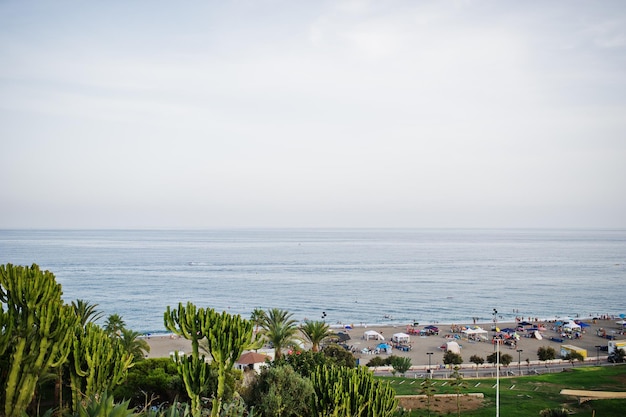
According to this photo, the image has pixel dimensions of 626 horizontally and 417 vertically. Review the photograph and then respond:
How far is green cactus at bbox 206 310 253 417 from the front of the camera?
1795 centimetres

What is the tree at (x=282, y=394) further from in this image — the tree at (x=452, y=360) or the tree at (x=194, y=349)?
the tree at (x=452, y=360)

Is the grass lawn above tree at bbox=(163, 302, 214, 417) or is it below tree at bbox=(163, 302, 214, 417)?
below

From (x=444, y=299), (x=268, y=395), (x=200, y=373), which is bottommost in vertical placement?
(x=444, y=299)

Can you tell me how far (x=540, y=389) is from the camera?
122ft

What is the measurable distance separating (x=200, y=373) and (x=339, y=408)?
16.7 ft

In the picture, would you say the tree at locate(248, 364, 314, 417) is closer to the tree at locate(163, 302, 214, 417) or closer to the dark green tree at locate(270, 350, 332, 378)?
the dark green tree at locate(270, 350, 332, 378)

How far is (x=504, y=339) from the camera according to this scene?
214 feet

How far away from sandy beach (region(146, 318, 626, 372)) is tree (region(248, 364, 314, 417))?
2867 cm

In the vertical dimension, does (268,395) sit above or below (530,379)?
above

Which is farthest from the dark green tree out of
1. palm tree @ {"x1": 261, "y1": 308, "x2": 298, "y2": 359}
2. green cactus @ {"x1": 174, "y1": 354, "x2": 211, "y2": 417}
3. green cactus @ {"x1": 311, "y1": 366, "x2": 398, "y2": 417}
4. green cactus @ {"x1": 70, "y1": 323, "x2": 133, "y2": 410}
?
green cactus @ {"x1": 70, "y1": 323, "x2": 133, "y2": 410}

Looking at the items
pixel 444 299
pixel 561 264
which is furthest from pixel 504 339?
pixel 561 264

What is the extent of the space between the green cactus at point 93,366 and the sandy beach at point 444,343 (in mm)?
36911

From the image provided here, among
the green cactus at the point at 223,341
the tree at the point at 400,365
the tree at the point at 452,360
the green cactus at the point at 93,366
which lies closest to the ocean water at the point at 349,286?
the tree at the point at 452,360

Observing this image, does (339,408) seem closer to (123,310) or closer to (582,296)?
(123,310)
